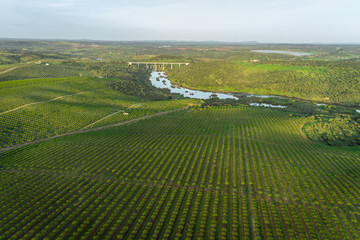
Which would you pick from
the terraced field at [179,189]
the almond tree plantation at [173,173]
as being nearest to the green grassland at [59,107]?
the almond tree plantation at [173,173]

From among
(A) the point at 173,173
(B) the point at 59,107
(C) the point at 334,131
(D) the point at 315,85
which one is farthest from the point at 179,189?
(D) the point at 315,85

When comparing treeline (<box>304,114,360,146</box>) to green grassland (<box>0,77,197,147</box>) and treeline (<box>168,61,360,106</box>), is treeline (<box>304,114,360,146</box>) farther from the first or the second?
green grassland (<box>0,77,197,147</box>)

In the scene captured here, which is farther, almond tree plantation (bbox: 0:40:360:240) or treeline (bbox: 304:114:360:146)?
treeline (bbox: 304:114:360:146)

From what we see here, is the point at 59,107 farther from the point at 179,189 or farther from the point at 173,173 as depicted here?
the point at 179,189

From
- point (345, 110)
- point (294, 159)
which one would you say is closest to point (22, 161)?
point (294, 159)

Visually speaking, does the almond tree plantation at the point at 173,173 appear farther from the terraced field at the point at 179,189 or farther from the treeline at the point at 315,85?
the treeline at the point at 315,85

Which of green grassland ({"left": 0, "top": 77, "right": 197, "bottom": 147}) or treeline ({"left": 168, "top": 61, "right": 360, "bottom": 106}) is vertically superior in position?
treeline ({"left": 168, "top": 61, "right": 360, "bottom": 106})

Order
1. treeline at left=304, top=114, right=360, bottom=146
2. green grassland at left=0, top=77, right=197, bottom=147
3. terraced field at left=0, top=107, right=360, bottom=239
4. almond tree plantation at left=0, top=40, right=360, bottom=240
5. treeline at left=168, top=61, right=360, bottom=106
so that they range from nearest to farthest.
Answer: terraced field at left=0, top=107, right=360, bottom=239 → almond tree plantation at left=0, top=40, right=360, bottom=240 → treeline at left=304, top=114, right=360, bottom=146 → green grassland at left=0, top=77, right=197, bottom=147 → treeline at left=168, top=61, right=360, bottom=106

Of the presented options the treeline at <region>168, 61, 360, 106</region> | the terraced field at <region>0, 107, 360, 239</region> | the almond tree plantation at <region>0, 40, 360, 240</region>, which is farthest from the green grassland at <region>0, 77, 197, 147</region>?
the treeline at <region>168, 61, 360, 106</region>
